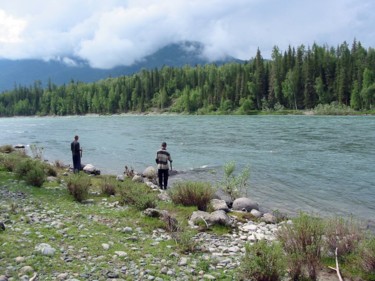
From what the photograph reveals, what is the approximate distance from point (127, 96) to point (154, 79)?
55.6 ft

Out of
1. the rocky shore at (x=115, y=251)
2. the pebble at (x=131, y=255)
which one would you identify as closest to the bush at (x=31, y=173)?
the rocky shore at (x=115, y=251)

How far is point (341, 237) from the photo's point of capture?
28.8ft

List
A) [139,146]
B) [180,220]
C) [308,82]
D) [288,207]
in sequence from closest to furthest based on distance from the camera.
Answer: [180,220], [288,207], [139,146], [308,82]

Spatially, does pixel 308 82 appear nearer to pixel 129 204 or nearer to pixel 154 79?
pixel 154 79

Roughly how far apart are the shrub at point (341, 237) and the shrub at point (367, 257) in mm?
710

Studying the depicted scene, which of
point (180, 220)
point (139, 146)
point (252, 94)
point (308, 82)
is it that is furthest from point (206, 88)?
point (180, 220)

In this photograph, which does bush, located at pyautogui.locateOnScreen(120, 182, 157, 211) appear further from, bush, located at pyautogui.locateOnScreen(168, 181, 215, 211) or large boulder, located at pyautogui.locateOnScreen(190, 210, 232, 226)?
large boulder, located at pyautogui.locateOnScreen(190, 210, 232, 226)

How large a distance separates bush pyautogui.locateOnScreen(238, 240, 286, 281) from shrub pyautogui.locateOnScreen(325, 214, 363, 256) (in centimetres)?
207

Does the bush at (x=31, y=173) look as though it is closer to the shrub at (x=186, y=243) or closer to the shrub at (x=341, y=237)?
the shrub at (x=186, y=243)

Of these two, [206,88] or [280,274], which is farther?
[206,88]

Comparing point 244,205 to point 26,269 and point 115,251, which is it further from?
point 26,269

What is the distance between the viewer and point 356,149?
1277 inches

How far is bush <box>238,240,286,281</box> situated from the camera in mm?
6926

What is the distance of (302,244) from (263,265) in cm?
159
